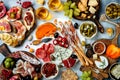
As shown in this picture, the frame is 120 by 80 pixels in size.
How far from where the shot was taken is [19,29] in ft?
5.35

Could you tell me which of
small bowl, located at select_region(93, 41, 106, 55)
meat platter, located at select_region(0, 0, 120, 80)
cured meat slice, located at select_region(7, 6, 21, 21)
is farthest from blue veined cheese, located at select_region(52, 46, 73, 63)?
cured meat slice, located at select_region(7, 6, 21, 21)

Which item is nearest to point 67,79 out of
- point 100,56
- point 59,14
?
point 100,56

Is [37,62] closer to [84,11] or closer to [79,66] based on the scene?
[79,66]

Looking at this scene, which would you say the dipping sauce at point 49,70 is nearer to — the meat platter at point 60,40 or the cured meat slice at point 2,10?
the meat platter at point 60,40

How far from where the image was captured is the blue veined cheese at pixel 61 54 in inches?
63.2

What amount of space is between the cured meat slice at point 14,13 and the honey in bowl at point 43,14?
0.09 m

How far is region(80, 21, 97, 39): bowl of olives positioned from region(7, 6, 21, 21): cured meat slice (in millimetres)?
292

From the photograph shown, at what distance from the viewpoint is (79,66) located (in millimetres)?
1610

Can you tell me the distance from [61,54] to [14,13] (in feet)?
0.92

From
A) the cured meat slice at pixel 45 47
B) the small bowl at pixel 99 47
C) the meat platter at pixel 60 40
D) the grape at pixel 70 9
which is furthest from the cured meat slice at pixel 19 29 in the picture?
the small bowl at pixel 99 47

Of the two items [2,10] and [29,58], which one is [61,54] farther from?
[2,10]

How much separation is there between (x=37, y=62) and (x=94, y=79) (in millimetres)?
265

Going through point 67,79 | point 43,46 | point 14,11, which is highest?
point 14,11

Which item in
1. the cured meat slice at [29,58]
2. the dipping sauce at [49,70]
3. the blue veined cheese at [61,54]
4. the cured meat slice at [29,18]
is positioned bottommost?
the dipping sauce at [49,70]
